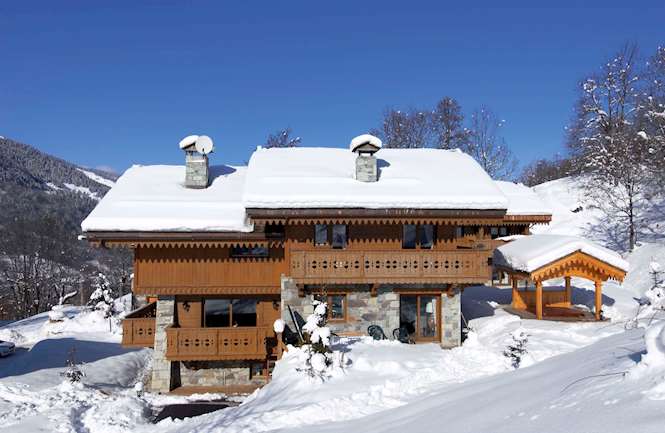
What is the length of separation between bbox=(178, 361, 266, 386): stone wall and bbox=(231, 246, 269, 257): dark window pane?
4002 mm

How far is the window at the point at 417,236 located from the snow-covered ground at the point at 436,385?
3570 mm

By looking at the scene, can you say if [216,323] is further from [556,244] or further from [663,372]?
[663,372]

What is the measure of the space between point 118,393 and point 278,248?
776cm

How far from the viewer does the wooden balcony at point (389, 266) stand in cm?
1584

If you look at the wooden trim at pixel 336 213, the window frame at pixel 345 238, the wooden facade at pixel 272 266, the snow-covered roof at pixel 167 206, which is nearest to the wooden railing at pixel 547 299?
the wooden facade at pixel 272 266

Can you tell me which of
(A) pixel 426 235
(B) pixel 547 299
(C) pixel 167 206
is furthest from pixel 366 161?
(B) pixel 547 299

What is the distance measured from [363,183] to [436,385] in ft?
26.6

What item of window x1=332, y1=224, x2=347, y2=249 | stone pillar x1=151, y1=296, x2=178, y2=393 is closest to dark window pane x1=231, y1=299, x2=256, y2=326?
stone pillar x1=151, y1=296, x2=178, y2=393

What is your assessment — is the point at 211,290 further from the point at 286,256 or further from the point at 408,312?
the point at 408,312

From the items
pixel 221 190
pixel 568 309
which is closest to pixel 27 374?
pixel 221 190

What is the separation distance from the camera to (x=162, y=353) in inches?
659

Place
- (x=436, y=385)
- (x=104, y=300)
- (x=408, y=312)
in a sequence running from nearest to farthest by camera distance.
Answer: (x=436, y=385) < (x=408, y=312) < (x=104, y=300)

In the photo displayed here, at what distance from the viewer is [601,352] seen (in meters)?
8.26

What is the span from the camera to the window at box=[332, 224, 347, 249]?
1702 cm
